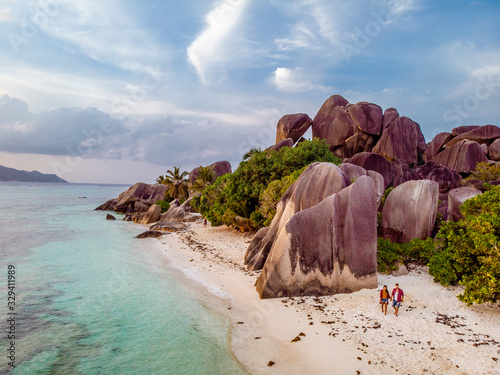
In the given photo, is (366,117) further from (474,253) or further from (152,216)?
(474,253)

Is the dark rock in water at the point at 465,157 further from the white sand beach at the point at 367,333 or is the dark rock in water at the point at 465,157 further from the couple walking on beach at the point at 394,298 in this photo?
the couple walking on beach at the point at 394,298

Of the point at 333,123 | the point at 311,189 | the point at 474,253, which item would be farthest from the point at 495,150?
the point at 311,189

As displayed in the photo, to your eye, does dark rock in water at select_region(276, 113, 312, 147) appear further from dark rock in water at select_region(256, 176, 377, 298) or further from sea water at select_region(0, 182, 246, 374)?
dark rock in water at select_region(256, 176, 377, 298)

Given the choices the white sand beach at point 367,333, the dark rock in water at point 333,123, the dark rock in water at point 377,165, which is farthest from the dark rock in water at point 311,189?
the dark rock in water at point 333,123

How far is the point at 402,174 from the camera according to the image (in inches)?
1073

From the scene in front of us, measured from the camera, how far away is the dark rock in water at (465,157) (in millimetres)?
34375

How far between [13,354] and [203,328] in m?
5.98

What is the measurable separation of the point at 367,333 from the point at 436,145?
4246cm

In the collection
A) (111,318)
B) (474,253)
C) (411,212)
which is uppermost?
(411,212)

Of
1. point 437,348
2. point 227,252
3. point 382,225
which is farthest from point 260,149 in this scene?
point 437,348

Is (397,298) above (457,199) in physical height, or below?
below

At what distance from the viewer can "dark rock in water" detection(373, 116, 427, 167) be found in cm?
3947

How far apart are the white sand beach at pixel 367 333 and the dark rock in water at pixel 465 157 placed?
27.4 meters

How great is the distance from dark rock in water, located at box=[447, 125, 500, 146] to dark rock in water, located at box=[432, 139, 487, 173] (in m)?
5.80
